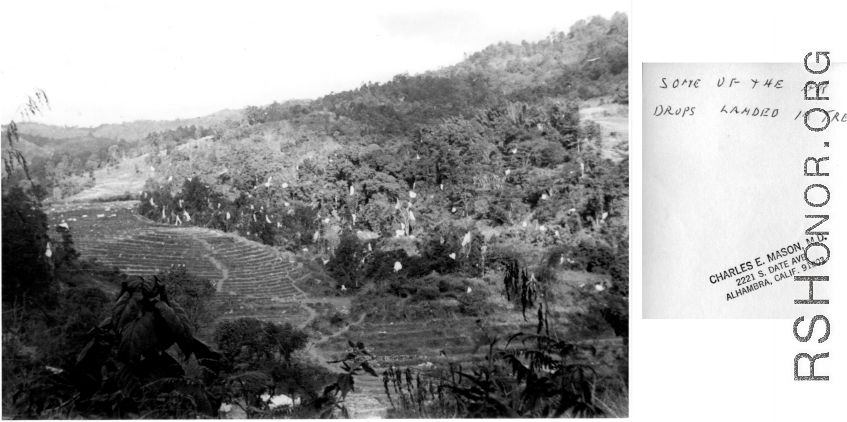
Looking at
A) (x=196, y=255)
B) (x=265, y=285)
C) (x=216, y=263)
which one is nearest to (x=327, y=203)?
(x=265, y=285)

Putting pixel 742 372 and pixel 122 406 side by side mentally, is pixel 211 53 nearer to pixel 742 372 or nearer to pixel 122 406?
pixel 122 406

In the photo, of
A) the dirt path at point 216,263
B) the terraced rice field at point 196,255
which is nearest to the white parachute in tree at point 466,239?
the terraced rice field at point 196,255

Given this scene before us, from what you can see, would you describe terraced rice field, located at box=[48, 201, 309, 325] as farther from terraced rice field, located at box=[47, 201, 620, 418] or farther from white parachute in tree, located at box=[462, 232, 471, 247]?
white parachute in tree, located at box=[462, 232, 471, 247]

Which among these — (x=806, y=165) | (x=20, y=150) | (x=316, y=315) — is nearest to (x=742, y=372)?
(x=806, y=165)

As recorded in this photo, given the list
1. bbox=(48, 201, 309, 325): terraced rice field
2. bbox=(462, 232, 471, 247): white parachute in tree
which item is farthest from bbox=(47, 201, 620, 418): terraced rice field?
bbox=(462, 232, 471, 247): white parachute in tree

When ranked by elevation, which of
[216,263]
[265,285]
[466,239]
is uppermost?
[466,239]

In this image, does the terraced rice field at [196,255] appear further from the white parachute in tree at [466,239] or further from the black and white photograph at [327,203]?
the white parachute in tree at [466,239]

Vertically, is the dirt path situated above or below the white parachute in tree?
below

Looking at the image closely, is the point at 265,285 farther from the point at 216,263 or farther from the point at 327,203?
the point at 327,203
